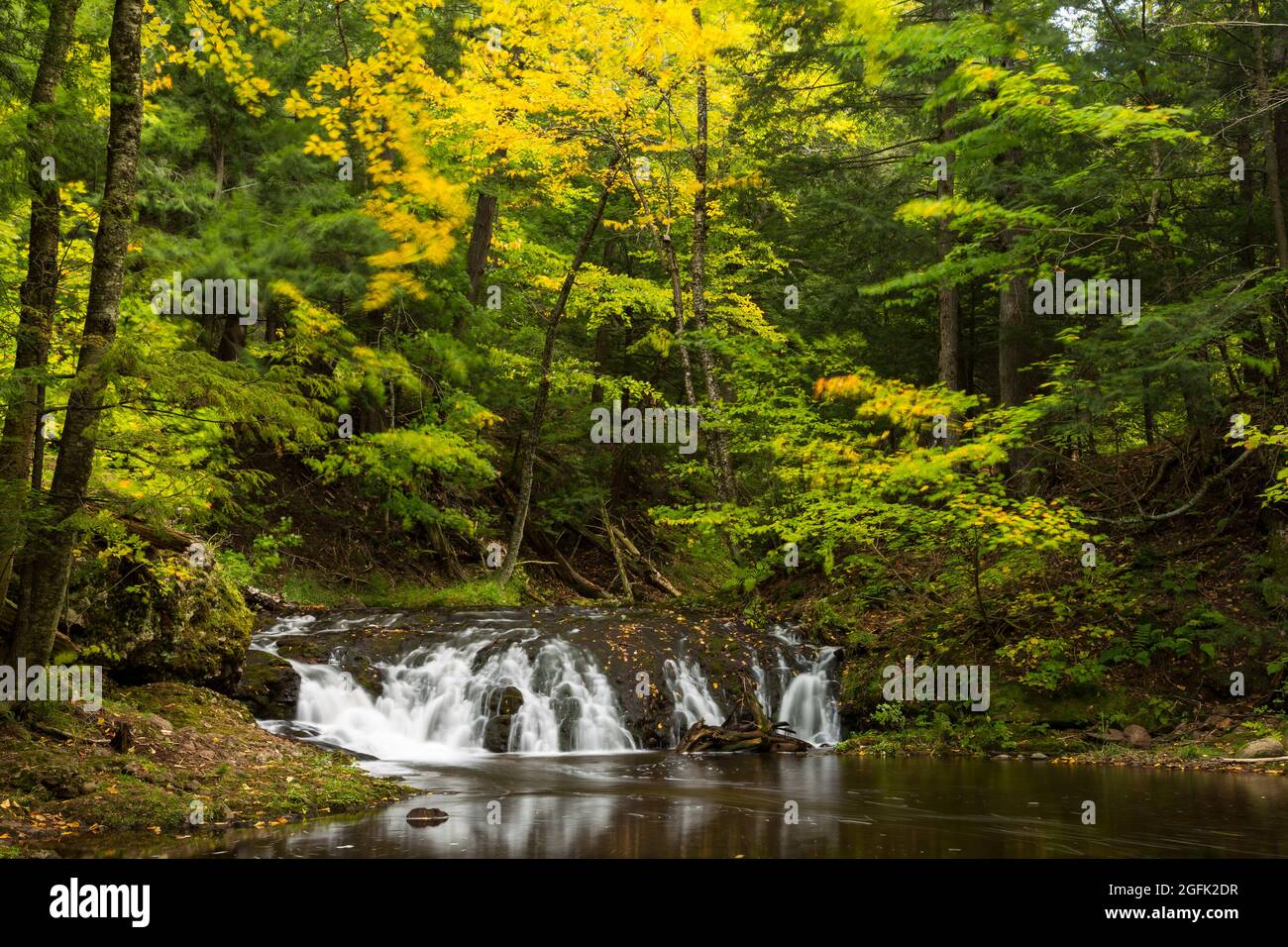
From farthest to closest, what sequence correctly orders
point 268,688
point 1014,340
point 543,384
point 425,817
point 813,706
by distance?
point 543,384 → point 1014,340 → point 813,706 → point 268,688 → point 425,817

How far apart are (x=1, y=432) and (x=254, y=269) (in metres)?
8.15

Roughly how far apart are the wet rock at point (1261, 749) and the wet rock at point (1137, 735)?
1026 millimetres

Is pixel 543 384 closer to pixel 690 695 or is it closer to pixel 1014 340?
pixel 690 695

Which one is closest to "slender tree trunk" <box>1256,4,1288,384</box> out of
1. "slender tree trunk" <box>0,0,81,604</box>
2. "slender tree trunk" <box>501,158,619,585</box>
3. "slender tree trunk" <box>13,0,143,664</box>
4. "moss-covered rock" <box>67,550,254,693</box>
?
"slender tree trunk" <box>501,158,619,585</box>

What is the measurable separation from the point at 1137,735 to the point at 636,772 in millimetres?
5801

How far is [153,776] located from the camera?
280 inches

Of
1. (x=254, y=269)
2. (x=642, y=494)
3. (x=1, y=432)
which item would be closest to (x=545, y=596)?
(x=642, y=494)

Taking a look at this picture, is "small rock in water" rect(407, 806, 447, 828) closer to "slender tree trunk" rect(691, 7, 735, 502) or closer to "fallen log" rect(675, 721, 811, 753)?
"fallen log" rect(675, 721, 811, 753)

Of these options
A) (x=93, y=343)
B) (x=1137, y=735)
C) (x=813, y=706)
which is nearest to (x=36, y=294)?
(x=93, y=343)

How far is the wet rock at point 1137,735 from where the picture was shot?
1097 cm

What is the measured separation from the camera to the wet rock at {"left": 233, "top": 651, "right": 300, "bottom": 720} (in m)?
11.4

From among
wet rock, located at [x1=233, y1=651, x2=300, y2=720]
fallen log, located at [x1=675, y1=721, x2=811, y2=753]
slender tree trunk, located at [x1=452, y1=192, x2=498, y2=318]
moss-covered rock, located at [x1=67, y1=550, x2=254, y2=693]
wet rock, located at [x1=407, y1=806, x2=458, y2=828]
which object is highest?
slender tree trunk, located at [x1=452, y1=192, x2=498, y2=318]

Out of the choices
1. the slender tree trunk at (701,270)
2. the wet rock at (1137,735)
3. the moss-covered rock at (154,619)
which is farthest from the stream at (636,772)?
the slender tree trunk at (701,270)

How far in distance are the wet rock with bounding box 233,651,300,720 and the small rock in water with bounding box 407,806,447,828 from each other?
16.2 feet
